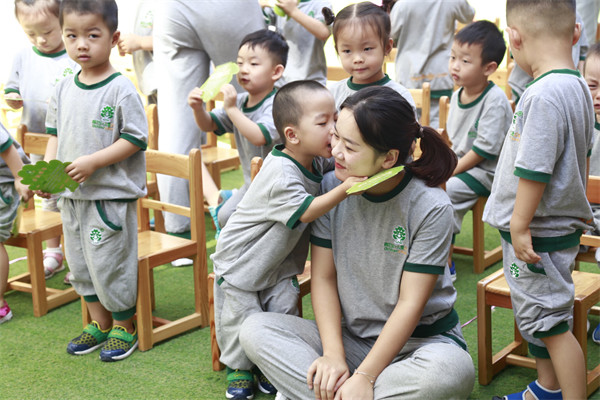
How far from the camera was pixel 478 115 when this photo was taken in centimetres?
335

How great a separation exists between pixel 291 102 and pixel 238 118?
2.18 feet

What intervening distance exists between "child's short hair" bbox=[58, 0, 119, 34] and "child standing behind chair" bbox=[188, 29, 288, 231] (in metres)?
0.46

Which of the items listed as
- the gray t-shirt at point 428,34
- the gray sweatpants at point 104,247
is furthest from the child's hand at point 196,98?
the gray t-shirt at point 428,34

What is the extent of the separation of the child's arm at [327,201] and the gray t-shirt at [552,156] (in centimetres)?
43

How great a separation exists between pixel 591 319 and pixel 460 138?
3.46 ft

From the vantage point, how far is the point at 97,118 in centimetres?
260

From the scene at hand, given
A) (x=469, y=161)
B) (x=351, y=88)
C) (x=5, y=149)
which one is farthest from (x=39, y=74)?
(x=469, y=161)

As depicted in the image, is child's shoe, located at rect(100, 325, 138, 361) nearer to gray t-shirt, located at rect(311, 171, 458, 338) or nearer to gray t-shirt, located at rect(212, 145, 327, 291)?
gray t-shirt, located at rect(212, 145, 327, 291)

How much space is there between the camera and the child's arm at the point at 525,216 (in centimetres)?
190

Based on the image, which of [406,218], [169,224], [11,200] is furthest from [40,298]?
[406,218]

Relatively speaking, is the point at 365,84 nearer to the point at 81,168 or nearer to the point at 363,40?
the point at 363,40

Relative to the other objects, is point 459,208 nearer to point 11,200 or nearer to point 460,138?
point 460,138

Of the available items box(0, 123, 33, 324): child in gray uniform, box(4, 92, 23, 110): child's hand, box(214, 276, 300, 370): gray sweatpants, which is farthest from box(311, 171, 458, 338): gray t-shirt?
box(4, 92, 23, 110): child's hand

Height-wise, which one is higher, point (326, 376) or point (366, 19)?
point (366, 19)
